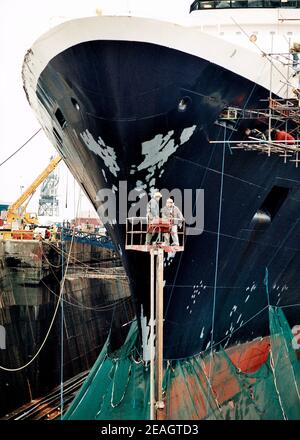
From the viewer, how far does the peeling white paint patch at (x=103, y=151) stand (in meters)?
11.5

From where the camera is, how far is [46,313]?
65.6 ft

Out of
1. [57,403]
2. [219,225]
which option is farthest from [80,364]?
[219,225]

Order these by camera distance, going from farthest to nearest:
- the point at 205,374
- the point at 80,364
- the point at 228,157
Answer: the point at 80,364 → the point at 205,374 → the point at 228,157

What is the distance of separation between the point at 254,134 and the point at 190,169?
1.46 metres

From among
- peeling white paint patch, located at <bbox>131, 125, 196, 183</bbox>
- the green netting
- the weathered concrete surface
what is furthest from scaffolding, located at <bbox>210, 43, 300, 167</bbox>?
the weathered concrete surface

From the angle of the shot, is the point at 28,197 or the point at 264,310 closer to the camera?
the point at 264,310

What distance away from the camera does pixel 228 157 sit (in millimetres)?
12008

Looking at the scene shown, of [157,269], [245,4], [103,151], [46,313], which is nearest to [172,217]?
[157,269]

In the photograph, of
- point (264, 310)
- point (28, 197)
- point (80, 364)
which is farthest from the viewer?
point (28, 197)

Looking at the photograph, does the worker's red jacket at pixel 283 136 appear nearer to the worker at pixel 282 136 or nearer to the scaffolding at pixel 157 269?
the worker at pixel 282 136

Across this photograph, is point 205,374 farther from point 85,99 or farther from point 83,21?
point 83,21

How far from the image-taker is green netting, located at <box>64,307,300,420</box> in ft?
40.7
